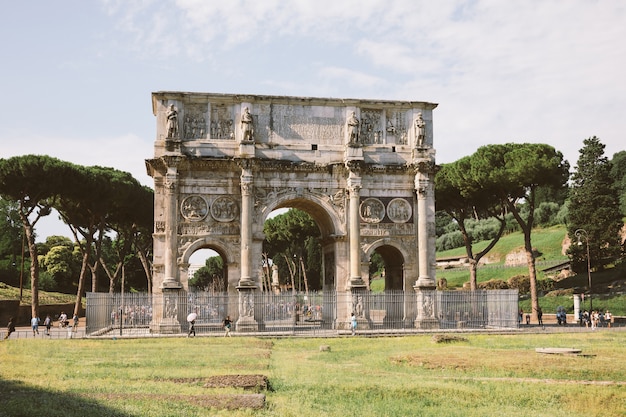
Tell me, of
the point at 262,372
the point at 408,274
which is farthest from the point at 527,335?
the point at 262,372

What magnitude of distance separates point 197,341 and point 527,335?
1257 centimetres

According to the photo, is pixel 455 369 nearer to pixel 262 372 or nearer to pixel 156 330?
pixel 262 372

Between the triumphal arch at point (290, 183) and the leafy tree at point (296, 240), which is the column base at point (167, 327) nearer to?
the triumphal arch at point (290, 183)

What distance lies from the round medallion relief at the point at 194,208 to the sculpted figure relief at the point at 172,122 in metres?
2.75

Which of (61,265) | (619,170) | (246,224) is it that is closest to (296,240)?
(61,265)

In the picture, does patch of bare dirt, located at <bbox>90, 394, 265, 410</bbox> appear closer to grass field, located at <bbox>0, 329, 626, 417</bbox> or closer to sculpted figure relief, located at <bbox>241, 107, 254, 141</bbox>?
grass field, located at <bbox>0, 329, 626, 417</bbox>

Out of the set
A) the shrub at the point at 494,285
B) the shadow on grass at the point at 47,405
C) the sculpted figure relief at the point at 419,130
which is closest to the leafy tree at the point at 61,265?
the shrub at the point at 494,285

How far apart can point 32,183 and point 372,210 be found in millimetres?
17463

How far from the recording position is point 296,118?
30.8 meters

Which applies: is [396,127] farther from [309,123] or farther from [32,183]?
[32,183]

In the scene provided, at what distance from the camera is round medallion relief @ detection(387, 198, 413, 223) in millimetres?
31094

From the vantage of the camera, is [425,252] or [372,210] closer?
[425,252]

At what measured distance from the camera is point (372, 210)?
101 feet

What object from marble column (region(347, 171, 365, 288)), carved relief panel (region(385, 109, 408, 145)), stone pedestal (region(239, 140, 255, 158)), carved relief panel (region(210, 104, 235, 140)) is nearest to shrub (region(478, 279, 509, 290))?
carved relief panel (region(385, 109, 408, 145))
